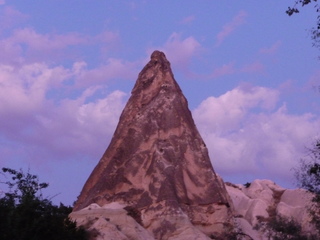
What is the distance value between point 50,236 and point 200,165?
1293 cm

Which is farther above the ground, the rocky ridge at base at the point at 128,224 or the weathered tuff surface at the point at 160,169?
the weathered tuff surface at the point at 160,169

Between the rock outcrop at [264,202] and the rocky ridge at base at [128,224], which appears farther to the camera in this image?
the rock outcrop at [264,202]

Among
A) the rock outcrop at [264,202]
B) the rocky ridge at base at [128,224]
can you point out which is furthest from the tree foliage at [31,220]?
the rock outcrop at [264,202]

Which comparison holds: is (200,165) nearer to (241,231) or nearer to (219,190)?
(219,190)

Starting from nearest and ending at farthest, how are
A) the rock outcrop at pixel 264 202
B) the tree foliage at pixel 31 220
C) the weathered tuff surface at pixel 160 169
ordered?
the tree foliage at pixel 31 220 → the weathered tuff surface at pixel 160 169 → the rock outcrop at pixel 264 202

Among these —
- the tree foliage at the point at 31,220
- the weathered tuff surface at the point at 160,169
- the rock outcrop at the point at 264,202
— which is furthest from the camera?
the rock outcrop at the point at 264,202

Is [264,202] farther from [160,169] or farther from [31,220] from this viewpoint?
[31,220]

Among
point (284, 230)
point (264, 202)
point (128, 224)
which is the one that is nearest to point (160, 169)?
point (128, 224)

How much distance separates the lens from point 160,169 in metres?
36.2

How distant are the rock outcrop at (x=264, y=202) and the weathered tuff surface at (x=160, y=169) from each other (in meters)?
4.46

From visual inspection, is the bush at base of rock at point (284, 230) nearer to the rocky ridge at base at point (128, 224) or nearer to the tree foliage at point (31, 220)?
the rocky ridge at base at point (128, 224)

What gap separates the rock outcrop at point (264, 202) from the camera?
1739 inches

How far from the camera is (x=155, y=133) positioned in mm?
38156

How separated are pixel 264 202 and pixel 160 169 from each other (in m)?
14.9
